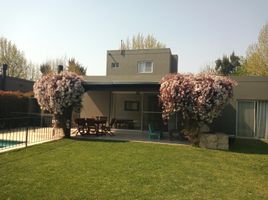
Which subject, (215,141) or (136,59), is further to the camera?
(136,59)

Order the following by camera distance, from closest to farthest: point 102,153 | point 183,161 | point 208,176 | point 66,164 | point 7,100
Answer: point 208,176 < point 66,164 < point 183,161 < point 102,153 < point 7,100

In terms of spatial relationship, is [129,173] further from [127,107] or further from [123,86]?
[127,107]

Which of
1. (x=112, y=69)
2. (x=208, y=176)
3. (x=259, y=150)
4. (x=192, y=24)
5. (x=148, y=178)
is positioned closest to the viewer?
(x=148, y=178)

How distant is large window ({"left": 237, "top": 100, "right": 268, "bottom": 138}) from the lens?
16.3 meters

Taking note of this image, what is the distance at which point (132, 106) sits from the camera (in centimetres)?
1911

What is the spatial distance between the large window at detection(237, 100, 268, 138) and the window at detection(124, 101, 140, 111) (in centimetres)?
629

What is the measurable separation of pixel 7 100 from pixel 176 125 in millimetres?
10498

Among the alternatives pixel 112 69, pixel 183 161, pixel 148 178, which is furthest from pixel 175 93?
pixel 112 69

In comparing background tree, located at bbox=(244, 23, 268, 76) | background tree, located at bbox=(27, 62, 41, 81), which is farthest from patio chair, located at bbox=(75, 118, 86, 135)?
background tree, located at bbox=(27, 62, 41, 81)

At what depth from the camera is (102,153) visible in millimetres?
10422

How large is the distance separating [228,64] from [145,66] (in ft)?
86.4

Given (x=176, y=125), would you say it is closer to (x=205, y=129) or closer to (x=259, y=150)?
(x=205, y=129)

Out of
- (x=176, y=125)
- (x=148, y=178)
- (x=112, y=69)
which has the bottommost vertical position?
(x=148, y=178)

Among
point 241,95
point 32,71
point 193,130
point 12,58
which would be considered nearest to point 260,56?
point 241,95
